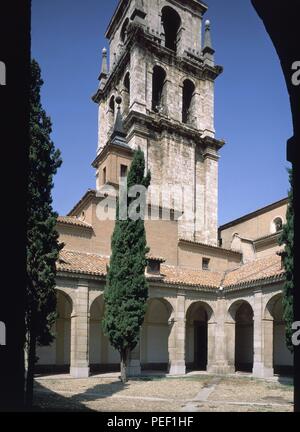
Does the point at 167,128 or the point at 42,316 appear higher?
the point at 167,128

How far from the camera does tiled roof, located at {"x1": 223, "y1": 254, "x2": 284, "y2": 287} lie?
22.2 meters

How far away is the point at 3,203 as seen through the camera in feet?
9.25

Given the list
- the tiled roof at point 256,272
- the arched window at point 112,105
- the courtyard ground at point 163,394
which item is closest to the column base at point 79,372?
the courtyard ground at point 163,394

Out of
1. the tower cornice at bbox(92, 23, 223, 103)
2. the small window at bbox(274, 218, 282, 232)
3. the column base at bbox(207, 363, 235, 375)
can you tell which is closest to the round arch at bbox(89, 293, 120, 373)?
the column base at bbox(207, 363, 235, 375)

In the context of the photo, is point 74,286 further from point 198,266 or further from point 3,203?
point 3,203

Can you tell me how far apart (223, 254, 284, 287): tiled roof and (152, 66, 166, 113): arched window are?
16351 millimetres

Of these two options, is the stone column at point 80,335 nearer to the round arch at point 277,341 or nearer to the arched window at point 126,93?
the round arch at point 277,341

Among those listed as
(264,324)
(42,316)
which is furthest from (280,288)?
(42,316)

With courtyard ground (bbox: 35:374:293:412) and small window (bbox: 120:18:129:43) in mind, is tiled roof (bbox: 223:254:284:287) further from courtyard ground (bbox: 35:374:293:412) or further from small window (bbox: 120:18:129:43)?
small window (bbox: 120:18:129:43)

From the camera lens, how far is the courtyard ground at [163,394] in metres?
12.3

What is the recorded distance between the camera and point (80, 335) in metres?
20.7

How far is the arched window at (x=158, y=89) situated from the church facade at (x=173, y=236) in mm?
129
